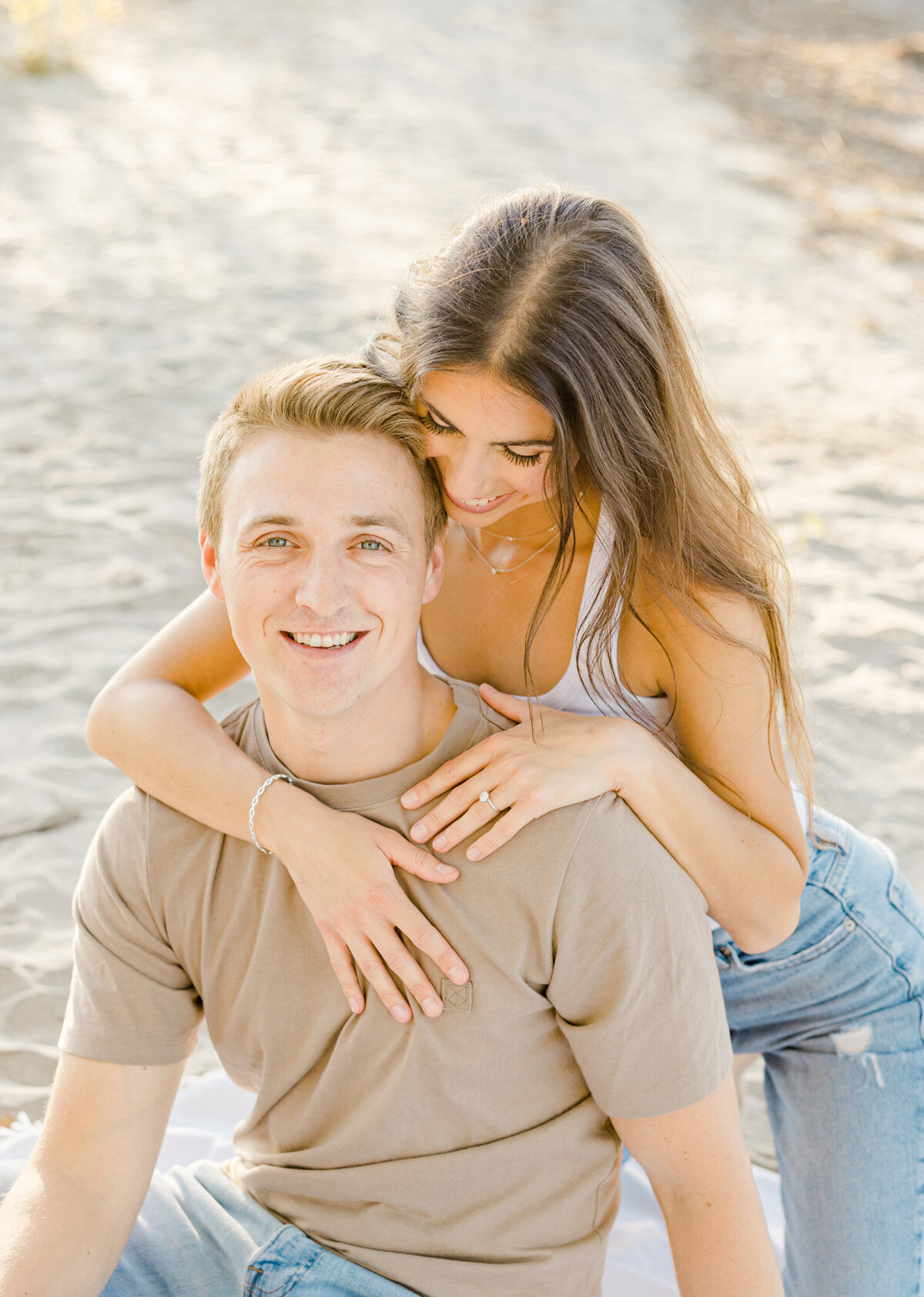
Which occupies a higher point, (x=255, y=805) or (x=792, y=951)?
(x=255, y=805)

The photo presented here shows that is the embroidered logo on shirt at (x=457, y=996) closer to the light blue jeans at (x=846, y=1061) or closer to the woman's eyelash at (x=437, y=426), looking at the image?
the light blue jeans at (x=846, y=1061)

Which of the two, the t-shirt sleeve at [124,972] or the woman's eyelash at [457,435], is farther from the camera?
the woman's eyelash at [457,435]

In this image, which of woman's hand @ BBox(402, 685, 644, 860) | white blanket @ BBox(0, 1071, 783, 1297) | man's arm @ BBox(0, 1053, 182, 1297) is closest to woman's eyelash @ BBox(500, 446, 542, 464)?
woman's hand @ BBox(402, 685, 644, 860)

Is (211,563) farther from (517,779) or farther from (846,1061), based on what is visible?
(846,1061)

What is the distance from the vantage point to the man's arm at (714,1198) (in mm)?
1775

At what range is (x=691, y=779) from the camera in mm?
1997

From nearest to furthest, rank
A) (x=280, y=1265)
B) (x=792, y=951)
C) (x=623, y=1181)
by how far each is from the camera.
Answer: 1. (x=280, y=1265)
2. (x=792, y=951)
3. (x=623, y=1181)

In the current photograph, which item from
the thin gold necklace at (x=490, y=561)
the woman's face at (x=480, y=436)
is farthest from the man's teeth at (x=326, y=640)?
the thin gold necklace at (x=490, y=561)

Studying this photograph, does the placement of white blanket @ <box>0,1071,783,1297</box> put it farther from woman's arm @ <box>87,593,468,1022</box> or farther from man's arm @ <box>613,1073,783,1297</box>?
woman's arm @ <box>87,593,468,1022</box>

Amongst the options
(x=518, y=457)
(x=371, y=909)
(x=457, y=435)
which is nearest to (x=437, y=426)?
(x=457, y=435)

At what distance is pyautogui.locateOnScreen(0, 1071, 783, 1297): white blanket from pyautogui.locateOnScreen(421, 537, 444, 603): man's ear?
1298mm

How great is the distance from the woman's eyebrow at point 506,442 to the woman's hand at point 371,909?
0.63 metres

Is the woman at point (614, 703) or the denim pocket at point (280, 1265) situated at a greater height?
the woman at point (614, 703)

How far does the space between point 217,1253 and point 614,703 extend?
107cm
